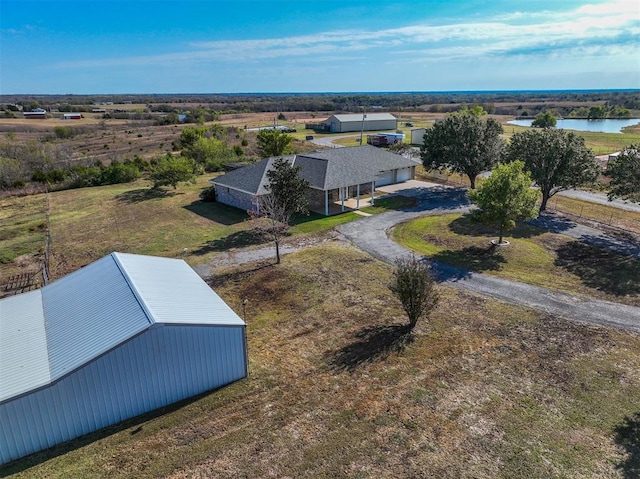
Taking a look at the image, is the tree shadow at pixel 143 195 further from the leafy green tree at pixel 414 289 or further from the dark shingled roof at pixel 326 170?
the leafy green tree at pixel 414 289

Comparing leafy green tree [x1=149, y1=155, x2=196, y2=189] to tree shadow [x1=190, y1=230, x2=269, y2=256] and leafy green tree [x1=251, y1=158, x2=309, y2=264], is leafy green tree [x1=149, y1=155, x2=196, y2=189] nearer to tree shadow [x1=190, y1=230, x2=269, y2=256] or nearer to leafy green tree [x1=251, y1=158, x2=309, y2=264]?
tree shadow [x1=190, y1=230, x2=269, y2=256]

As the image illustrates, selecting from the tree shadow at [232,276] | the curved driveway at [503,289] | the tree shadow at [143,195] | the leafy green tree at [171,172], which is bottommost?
the tree shadow at [232,276]

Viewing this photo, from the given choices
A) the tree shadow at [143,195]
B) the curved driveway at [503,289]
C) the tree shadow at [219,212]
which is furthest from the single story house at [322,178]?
the tree shadow at [143,195]

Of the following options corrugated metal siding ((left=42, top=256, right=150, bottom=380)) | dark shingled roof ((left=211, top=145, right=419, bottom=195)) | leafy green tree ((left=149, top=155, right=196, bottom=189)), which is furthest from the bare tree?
leafy green tree ((left=149, top=155, right=196, bottom=189))

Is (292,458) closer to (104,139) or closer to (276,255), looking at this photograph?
(276,255)

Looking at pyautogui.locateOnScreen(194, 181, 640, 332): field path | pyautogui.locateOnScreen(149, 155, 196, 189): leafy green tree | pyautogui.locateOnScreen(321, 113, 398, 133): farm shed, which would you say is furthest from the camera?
pyautogui.locateOnScreen(321, 113, 398, 133): farm shed

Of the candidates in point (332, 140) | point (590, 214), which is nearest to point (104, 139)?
point (332, 140)

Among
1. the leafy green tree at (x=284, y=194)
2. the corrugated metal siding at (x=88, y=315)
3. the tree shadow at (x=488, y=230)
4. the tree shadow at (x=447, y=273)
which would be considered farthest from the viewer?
the tree shadow at (x=488, y=230)
